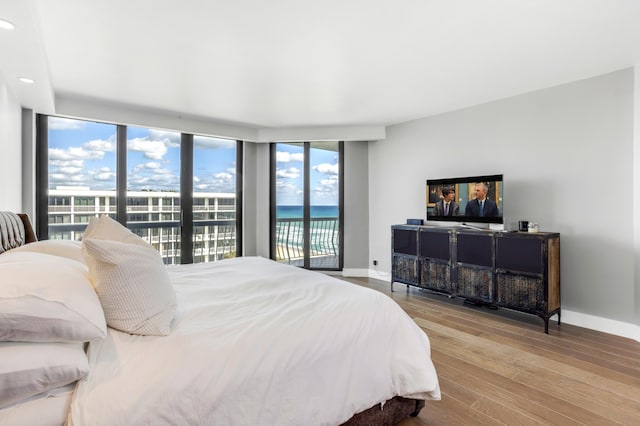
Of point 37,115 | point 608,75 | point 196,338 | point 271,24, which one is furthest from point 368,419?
point 37,115

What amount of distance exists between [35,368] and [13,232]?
5.29 feet

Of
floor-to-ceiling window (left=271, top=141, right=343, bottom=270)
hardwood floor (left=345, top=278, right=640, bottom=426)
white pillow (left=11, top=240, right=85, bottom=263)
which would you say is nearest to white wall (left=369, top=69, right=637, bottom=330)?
hardwood floor (left=345, top=278, right=640, bottom=426)

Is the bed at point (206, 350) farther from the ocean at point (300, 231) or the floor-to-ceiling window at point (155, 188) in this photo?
the ocean at point (300, 231)

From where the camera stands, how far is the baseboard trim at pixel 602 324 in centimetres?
305

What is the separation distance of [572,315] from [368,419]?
120 inches

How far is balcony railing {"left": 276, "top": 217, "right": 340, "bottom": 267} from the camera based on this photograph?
5.75m

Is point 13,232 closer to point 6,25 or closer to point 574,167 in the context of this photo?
point 6,25

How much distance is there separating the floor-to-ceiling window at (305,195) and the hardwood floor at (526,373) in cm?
255

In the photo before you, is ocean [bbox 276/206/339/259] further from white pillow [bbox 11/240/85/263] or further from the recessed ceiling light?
the recessed ceiling light

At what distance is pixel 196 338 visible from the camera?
1.33 meters

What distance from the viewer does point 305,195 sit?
5.69 meters

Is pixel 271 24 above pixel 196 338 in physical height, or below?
above

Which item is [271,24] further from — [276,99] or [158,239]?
[158,239]

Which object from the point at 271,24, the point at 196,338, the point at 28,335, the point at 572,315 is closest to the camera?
the point at 28,335
